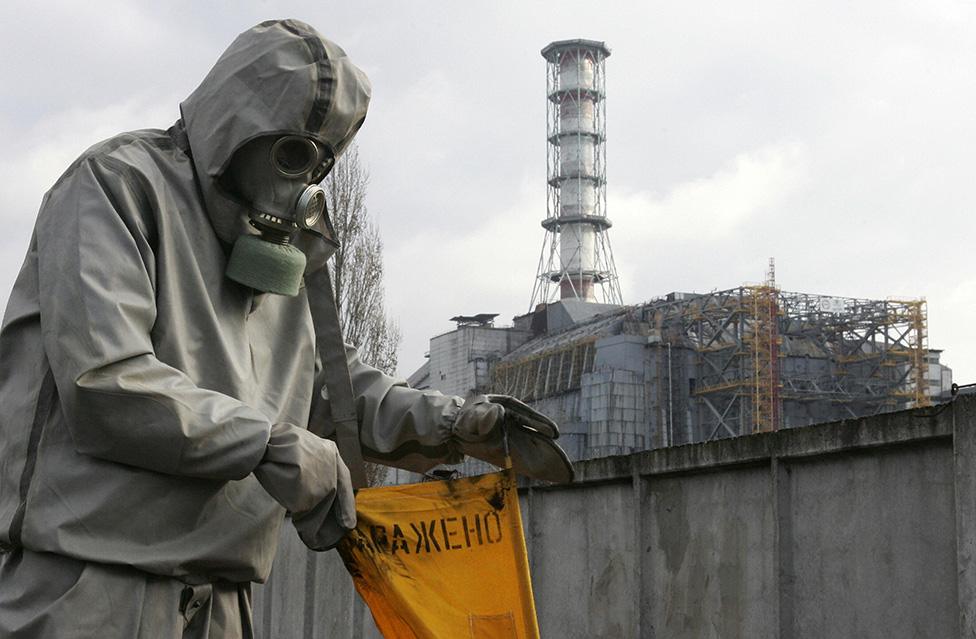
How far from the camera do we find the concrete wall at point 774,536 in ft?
16.2

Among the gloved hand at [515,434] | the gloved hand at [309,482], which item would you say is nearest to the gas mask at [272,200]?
the gloved hand at [309,482]

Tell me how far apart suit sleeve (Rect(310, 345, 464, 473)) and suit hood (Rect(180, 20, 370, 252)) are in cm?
59

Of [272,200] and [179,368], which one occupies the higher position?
[272,200]

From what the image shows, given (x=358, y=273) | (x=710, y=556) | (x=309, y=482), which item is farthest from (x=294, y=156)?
(x=358, y=273)

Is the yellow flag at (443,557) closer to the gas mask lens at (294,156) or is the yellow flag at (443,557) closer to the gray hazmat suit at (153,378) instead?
the gray hazmat suit at (153,378)

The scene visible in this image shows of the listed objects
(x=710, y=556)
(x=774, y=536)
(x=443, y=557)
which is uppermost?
(x=443, y=557)

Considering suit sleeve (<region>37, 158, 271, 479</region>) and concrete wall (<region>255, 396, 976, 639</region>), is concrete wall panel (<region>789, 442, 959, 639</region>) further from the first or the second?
suit sleeve (<region>37, 158, 271, 479</region>)

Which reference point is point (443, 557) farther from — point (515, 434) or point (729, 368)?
point (729, 368)

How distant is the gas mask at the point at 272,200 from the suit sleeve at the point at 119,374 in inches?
10.0

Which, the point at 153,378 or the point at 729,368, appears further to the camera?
the point at 729,368

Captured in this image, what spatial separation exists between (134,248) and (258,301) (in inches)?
16.1

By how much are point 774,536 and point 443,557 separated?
297cm

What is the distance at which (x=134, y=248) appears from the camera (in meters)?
2.64

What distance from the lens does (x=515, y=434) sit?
3.11 metres
